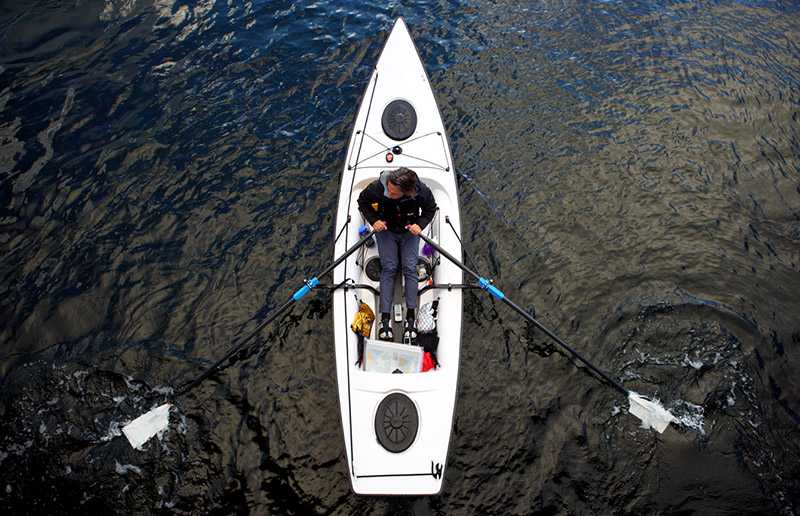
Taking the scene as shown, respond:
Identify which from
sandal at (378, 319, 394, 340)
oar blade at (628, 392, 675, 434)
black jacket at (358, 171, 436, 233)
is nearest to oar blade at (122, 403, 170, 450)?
sandal at (378, 319, 394, 340)

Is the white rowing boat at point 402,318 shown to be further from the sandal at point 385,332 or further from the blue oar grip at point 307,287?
the blue oar grip at point 307,287

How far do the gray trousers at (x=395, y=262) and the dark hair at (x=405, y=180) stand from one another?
3.30ft

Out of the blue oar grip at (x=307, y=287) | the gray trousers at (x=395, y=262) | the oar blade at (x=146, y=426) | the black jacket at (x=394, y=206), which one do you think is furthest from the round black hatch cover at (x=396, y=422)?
the oar blade at (x=146, y=426)

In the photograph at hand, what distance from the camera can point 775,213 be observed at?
822cm

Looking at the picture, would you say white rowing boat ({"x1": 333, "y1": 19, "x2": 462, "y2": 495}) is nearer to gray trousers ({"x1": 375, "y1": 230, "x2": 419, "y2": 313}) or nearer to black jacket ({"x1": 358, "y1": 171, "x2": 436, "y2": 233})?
gray trousers ({"x1": 375, "y1": 230, "x2": 419, "y2": 313})

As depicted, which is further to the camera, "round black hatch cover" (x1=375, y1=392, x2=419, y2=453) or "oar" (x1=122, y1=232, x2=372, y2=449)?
"oar" (x1=122, y1=232, x2=372, y2=449)

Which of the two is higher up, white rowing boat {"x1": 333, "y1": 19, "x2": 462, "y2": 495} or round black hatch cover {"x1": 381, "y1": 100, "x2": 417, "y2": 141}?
round black hatch cover {"x1": 381, "y1": 100, "x2": 417, "y2": 141}

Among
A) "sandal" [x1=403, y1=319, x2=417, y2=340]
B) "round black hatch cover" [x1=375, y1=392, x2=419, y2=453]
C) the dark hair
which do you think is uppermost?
the dark hair

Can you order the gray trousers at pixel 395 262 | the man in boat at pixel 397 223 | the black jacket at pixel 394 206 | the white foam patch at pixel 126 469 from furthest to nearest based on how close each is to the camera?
the gray trousers at pixel 395 262 → the black jacket at pixel 394 206 → the man in boat at pixel 397 223 → the white foam patch at pixel 126 469

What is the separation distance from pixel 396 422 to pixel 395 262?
2.35m

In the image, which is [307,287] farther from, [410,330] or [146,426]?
[146,426]

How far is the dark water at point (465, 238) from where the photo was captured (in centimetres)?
583

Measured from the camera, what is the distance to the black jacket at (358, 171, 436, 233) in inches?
244

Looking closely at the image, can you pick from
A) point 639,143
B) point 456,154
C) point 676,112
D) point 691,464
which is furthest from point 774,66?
point 691,464
